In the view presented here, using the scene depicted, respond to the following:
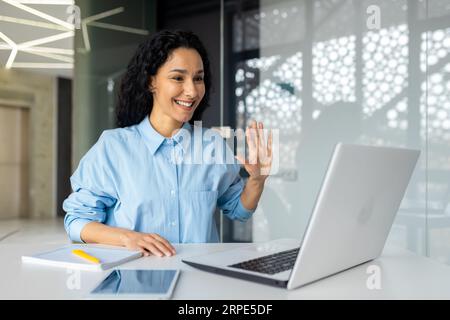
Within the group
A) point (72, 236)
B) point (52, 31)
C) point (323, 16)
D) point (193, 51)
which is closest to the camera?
point (72, 236)

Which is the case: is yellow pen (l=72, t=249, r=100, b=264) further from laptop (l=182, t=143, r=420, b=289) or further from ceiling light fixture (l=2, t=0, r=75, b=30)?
ceiling light fixture (l=2, t=0, r=75, b=30)

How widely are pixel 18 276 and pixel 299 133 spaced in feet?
8.16

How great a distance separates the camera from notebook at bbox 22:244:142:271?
1.02m

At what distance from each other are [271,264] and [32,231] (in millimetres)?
6461

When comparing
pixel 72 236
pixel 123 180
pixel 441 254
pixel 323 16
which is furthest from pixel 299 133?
pixel 72 236

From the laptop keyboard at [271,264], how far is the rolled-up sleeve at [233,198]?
66 centimetres

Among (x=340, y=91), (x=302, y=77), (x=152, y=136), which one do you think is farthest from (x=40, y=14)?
(x=152, y=136)

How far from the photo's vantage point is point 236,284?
90cm

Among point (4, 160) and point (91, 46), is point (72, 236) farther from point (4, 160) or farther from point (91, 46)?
point (4, 160)

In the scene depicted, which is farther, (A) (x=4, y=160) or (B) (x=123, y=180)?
(A) (x=4, y=160)

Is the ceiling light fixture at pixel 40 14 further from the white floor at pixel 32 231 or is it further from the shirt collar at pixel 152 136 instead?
the shirt collar at pixel 152 136

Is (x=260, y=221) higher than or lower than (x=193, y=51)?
lower

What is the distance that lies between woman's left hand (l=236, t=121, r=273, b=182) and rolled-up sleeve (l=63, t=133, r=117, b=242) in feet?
1.61

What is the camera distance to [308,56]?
126 inches
